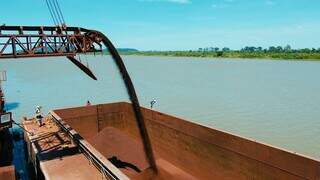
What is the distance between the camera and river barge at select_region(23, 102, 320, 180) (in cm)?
876

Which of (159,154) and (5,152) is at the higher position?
(5,152)

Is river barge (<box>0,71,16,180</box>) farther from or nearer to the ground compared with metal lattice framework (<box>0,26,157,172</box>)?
nearer to the ground

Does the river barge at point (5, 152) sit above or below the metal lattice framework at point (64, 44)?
below

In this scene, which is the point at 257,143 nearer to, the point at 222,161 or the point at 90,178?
the point at 222,161

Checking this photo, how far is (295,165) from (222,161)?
295 centimetres

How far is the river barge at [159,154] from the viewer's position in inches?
345

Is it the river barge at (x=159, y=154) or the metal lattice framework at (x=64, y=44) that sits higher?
the metal lattice framework at (x=64, y=44)

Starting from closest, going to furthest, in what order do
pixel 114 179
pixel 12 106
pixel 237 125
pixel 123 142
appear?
pixel 114 179 → pixel 123 142 → pixel 237 125 → pixel 12 106

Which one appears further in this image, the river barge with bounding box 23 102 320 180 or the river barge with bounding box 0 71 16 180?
the river barge with bounding box 0 71 16 180

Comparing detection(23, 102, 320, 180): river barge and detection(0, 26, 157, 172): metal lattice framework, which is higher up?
detection(0, 26, 157, 172): metal lattice framework

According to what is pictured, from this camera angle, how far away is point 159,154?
49.0 feet

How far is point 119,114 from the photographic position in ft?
62.0

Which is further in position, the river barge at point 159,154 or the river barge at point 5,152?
the river barge at point 5,152


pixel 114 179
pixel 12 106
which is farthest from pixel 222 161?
pixel 12 106
